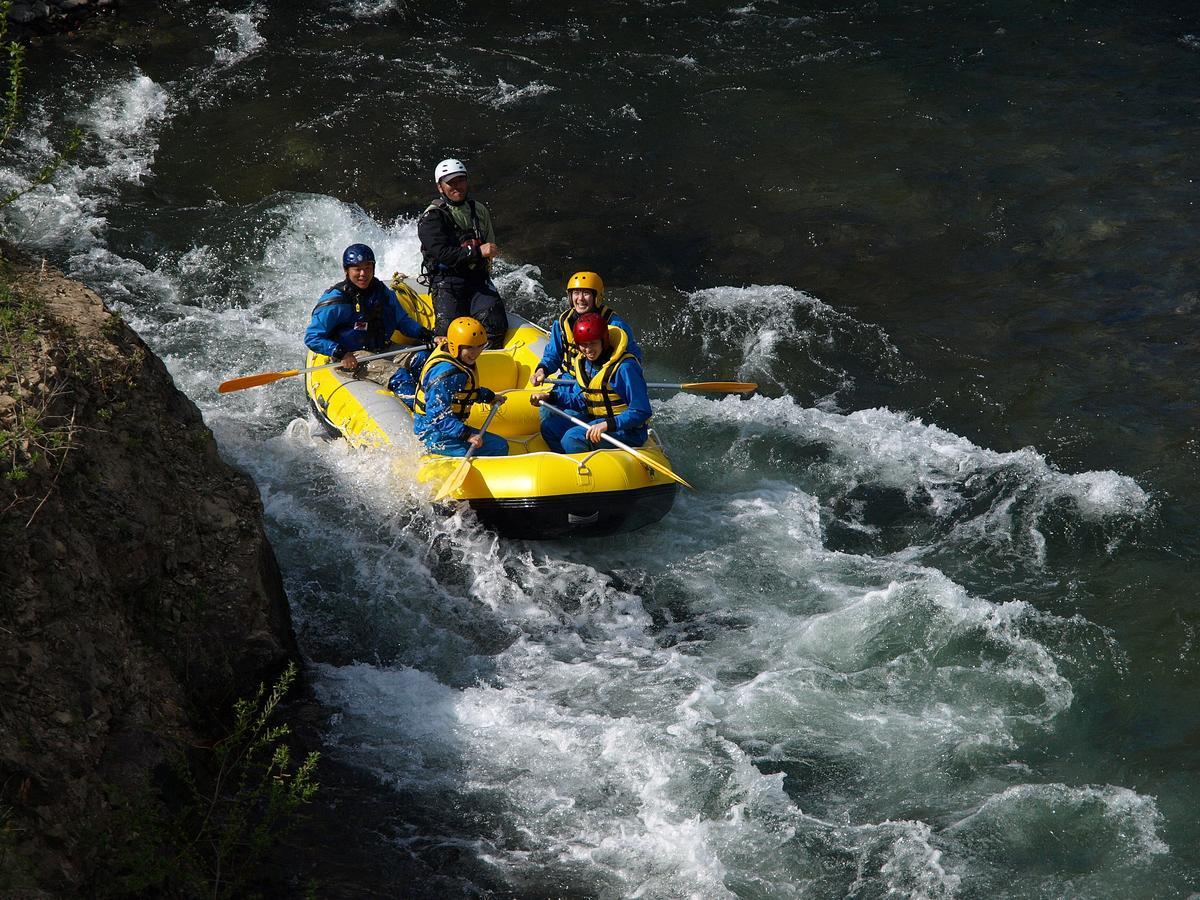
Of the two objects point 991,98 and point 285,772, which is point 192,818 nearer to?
point 285,772

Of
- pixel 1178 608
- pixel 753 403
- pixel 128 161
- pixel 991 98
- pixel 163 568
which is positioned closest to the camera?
pixel 163 568

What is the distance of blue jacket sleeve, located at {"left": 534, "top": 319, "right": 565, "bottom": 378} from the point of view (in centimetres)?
846

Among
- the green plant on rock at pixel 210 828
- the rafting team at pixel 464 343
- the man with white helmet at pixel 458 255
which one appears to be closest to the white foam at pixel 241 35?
the rafting team at pixel 464 343

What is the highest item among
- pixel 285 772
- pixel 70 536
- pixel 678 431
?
pixel 70 536

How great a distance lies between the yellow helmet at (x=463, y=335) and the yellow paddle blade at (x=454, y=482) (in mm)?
784

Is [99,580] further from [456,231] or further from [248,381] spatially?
[456,231]

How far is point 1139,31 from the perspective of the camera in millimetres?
15312

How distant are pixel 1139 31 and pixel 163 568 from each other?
14.4 metres

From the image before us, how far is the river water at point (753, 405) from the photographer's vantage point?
19.9ft

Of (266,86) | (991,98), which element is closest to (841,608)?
(991,98)

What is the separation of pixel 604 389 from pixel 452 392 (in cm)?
104

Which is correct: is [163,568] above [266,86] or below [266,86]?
above

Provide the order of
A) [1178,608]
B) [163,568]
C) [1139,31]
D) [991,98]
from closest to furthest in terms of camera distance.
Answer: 1. [163,568]
2. [1178,608]
3. [991,98]
4. [1139,31]

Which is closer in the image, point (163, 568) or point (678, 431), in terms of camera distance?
point (163, 568)
